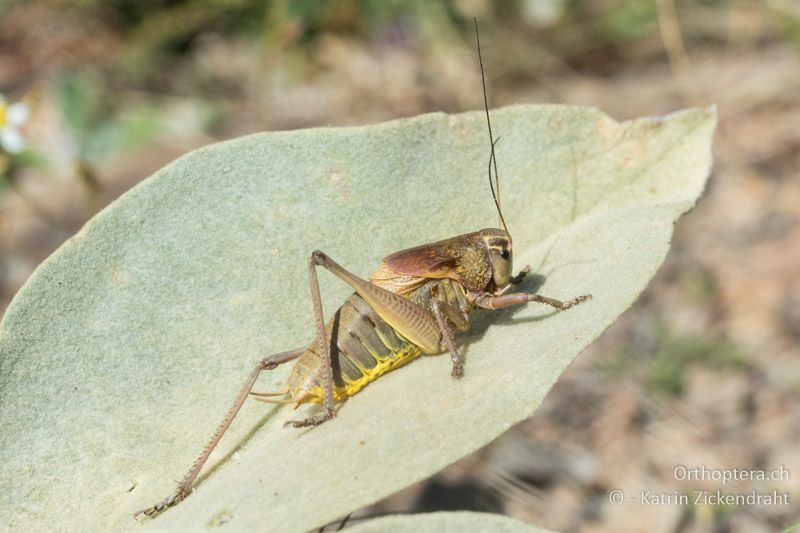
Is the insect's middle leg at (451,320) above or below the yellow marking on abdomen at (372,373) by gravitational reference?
above

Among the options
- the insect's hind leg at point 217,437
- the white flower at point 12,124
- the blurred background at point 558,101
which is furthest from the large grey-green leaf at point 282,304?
the white flower at point 12,124

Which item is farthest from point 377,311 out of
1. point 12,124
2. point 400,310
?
point 12,124

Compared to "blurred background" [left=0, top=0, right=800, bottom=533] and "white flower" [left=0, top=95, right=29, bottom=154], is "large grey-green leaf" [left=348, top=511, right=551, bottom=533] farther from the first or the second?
"white flower" [left=0, top=95, right=29, bottom=154]

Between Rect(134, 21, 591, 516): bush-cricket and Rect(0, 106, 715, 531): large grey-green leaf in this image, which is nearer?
Rect(0, 106, 715, 531): large grey-green leaf

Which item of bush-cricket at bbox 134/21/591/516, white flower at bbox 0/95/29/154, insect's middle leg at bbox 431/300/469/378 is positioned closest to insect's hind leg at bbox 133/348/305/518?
bush-cricket at bbox 134/21/591/516

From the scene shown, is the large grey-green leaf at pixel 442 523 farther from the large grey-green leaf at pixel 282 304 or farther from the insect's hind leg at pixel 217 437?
the insect's hind leg at pixel 217 437

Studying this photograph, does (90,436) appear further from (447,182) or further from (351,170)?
(447,182)
